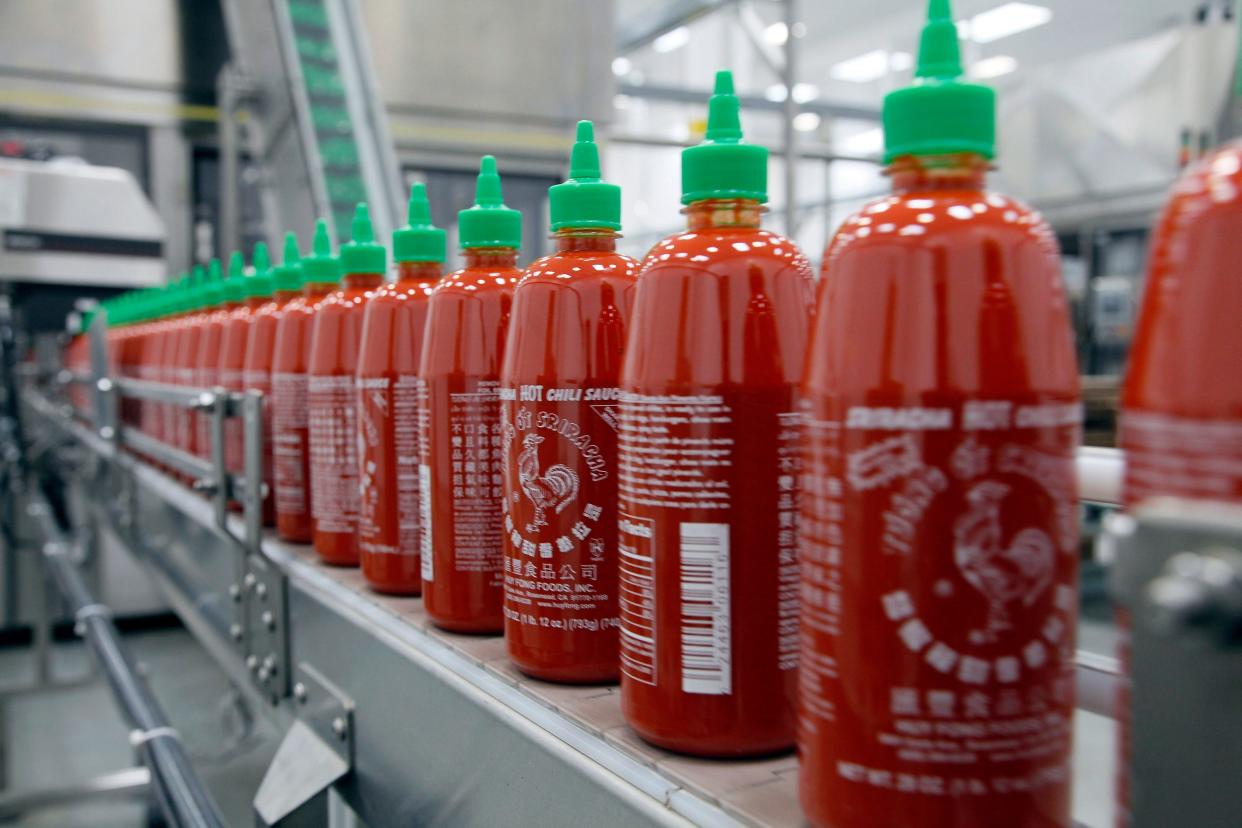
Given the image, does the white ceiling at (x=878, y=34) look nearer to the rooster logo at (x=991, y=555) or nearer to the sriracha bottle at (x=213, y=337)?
the sriracha bottle at (x=213, y=337)

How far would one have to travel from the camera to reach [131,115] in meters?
4.02

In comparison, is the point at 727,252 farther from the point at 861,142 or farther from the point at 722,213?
the point at 861,142

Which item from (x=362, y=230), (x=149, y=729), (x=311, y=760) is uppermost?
(x=362, y=230)

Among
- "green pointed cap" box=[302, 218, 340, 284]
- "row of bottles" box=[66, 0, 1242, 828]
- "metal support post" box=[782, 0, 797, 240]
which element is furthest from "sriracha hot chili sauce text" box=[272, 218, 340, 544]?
"metal support post" box=[782, 0, 797, 240]

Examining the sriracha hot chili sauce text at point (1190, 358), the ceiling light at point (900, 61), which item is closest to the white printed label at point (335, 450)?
the sriracha hot chili sauce text at point (1190, 358)

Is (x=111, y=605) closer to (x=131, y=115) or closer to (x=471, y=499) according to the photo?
(x=131, y=115)

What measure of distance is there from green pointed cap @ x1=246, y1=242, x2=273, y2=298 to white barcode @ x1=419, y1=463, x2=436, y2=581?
591 millimetres

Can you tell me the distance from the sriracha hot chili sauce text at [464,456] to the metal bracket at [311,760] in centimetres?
19

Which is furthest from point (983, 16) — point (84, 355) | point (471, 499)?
point (471, 499)

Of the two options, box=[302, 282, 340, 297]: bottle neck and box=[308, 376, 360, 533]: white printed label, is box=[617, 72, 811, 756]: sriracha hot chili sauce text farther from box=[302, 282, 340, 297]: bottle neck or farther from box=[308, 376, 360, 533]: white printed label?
box=[302, 282, 340, 297]: bottle neck

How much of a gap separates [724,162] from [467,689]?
1.10ft

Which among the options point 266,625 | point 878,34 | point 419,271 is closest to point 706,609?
point 419,271

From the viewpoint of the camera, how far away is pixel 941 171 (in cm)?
37

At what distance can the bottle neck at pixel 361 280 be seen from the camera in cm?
89
